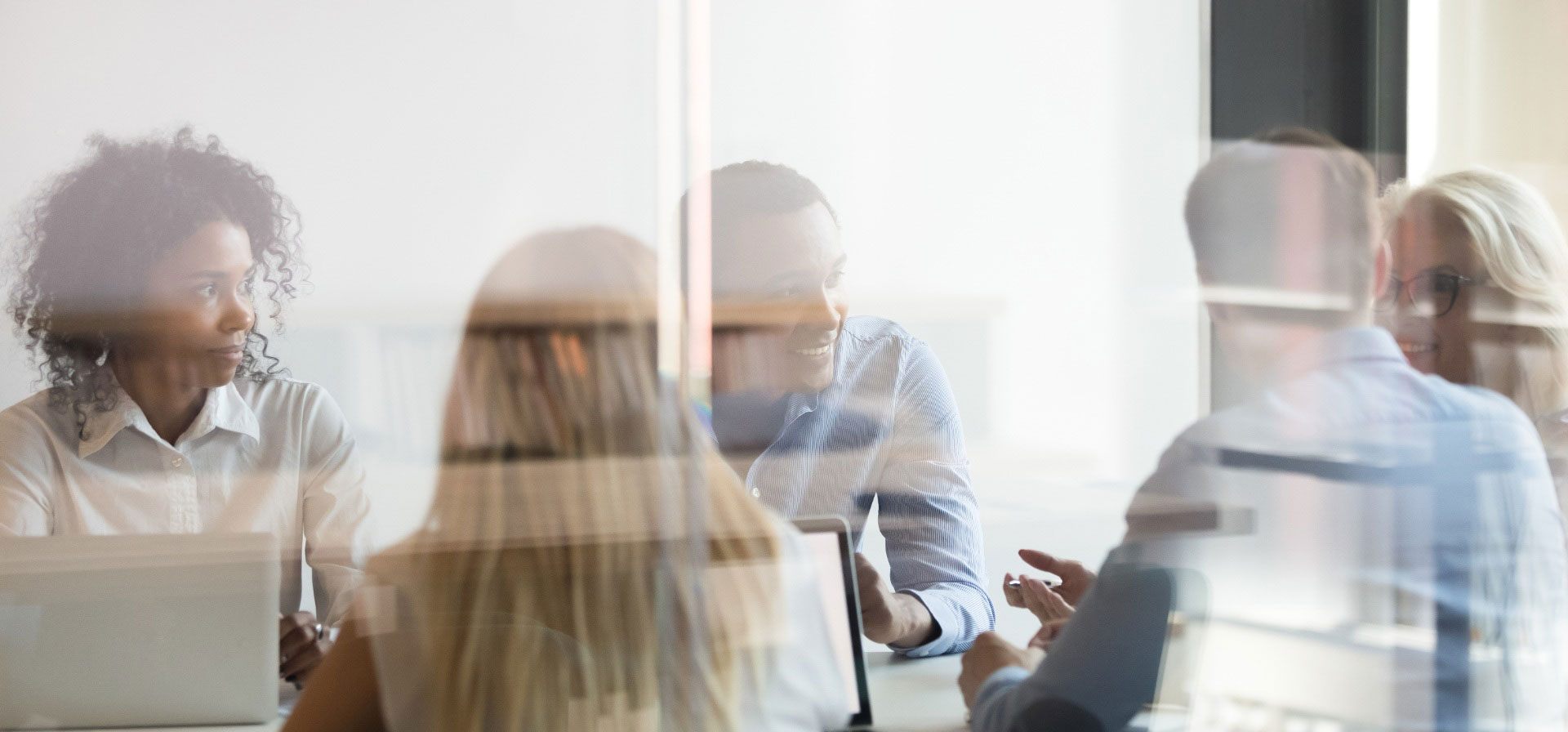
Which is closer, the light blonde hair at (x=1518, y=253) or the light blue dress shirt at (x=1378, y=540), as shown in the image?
the light blue dress shirt at (x=1378, y=540)

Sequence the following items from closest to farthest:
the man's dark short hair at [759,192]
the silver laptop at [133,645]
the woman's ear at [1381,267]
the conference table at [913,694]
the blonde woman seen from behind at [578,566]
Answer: the blonde woman seen from behind at [578,566]
the silver laptop at [133,645]
the conference table at [913,694]
the man's dark short hair at [759,192]
the woman's ear at [1381,267]

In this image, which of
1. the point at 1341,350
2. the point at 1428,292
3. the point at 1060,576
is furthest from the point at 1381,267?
the point at 1060,576

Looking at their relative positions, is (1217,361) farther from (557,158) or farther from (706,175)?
(557,158)

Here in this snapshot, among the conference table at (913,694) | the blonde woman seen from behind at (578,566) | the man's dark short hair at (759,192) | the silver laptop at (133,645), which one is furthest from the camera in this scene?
the man's dark short hair at (759,192)

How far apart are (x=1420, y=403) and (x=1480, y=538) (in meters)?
0.16

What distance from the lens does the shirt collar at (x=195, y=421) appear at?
1011mm

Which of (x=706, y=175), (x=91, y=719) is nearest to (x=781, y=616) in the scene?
(x=706, y=175)

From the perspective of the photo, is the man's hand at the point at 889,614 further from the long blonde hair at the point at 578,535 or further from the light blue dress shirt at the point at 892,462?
the long blonde hair at the point at 578,535

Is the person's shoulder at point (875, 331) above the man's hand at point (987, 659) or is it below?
above

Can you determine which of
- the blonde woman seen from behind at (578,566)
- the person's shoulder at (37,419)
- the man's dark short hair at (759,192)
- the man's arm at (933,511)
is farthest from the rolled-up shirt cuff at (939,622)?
the person's shoulder at (37,419)

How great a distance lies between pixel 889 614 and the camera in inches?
44.4

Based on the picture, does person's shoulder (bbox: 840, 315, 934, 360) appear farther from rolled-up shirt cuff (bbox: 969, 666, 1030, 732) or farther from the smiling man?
rolled-up shirt cuff (bbox: 969, 666, 1030, 732)

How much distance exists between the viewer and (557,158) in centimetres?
105

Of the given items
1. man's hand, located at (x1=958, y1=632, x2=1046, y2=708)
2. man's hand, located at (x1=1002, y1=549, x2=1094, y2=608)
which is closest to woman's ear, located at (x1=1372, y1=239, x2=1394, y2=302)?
man's hand, located at (x1=1002, y1=549, x2=1094, y2=608)
